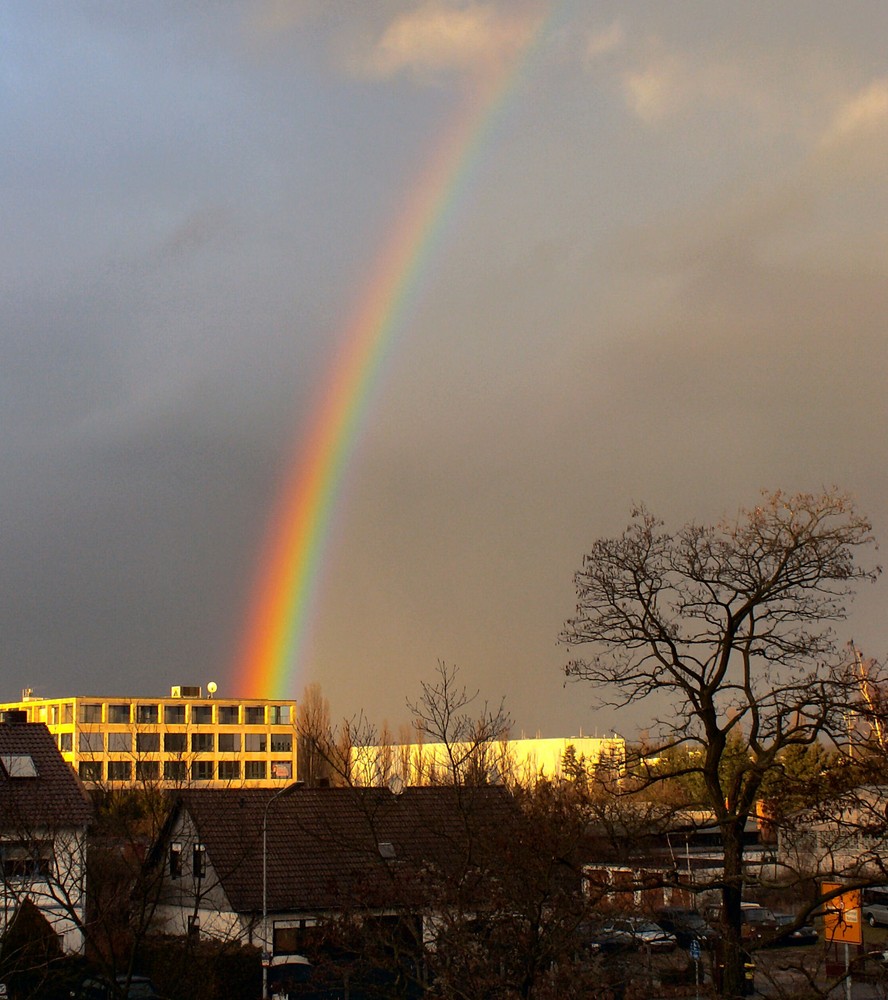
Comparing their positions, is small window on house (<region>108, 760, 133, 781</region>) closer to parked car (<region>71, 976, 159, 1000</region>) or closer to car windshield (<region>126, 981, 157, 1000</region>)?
parked car (<region>71, 976, 159, 1000</region>)

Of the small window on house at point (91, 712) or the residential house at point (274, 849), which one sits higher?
the small window on house at point (91, 712)

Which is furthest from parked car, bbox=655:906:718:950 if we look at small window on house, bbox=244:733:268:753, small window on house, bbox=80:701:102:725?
small window on house, bbox=244:733:268:753

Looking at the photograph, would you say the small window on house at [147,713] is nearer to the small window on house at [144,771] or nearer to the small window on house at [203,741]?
the small window on house at [203,741]

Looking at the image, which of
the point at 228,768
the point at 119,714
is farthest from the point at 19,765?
the point at 228,768

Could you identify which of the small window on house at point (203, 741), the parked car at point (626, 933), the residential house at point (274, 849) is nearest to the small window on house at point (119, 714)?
the small window on house at point (203, 741)

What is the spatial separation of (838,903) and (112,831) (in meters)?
21.8

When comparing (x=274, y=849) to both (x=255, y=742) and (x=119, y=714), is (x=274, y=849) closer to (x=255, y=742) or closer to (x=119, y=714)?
(x=119, y=714)

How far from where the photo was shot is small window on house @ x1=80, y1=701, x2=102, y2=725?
4080 inches

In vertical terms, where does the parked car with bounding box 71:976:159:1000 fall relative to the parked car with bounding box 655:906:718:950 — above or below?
below

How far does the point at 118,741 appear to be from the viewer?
341 feet

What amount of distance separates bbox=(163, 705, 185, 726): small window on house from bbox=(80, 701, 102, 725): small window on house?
22.0 ft

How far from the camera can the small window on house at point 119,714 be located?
106 m

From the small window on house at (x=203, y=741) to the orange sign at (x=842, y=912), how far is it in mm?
100965

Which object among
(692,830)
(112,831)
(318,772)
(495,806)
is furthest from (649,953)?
(318,772)
